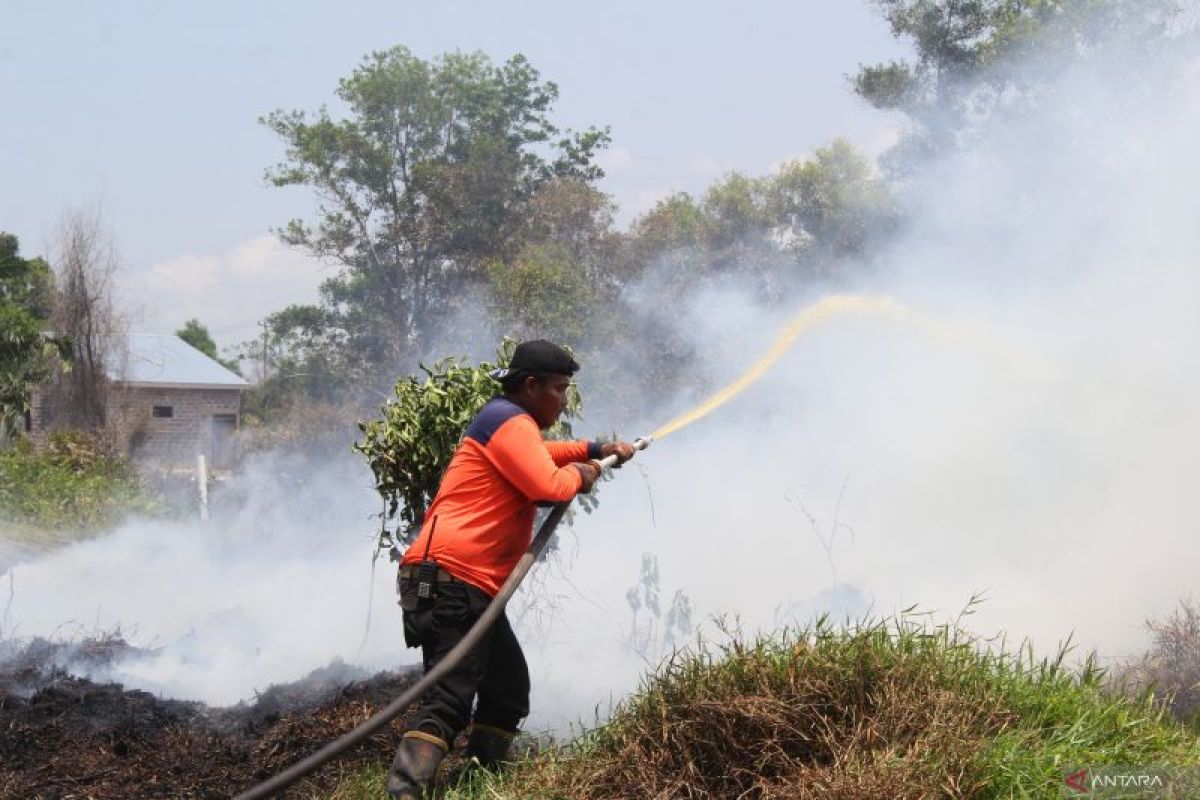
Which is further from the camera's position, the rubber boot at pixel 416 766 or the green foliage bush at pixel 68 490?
the green foliage bush at pixel 68 490

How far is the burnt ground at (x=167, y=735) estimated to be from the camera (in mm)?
5512

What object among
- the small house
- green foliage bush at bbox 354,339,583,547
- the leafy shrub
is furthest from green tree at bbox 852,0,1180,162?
the small house

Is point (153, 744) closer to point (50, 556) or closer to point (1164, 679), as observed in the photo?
point (1164, 679)

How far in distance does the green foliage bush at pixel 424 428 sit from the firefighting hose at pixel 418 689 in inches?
46.1

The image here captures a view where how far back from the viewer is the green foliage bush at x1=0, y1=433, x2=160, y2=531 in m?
16.2

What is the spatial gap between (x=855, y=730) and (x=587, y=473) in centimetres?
149

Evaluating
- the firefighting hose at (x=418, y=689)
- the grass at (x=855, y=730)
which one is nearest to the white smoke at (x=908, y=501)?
the firefighting hose at (x=418, y=689)

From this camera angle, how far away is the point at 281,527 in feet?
52.5

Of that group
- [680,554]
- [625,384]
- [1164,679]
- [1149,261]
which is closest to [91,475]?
[625,384]

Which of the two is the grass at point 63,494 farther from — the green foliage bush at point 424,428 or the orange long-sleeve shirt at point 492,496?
the orange long-sleeve shirt at point 492,496

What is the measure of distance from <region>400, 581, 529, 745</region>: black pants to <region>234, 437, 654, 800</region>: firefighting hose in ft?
0.30

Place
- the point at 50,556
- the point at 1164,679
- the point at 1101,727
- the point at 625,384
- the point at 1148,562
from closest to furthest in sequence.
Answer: the point at 1101,727
the point at 1164,679
the point at 1148,562
the point at 50,556
the point at 625,384

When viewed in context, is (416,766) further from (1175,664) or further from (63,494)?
(63,494)

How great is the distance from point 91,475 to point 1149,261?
14.6m
